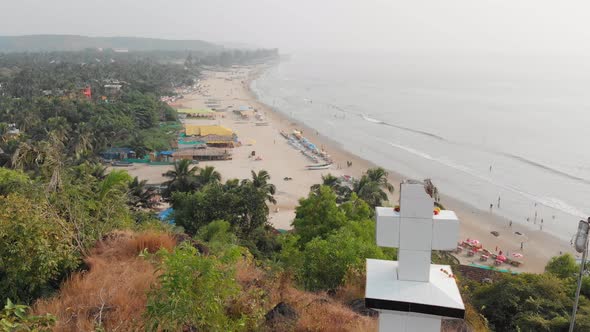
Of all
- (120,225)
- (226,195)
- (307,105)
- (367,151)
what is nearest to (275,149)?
(367,151)

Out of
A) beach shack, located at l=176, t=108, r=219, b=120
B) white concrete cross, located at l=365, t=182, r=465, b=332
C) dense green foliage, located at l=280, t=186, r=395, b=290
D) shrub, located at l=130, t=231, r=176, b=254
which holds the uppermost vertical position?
white concrete cross, located at l=365, t=182, r=465, b=332

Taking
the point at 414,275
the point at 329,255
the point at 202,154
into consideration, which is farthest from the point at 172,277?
the point at 202,154

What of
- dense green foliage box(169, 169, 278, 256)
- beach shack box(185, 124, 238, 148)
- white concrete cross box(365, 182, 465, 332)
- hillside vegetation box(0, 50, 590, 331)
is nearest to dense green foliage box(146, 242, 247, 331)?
hillside vegetation box(0, 50, 590, 331)

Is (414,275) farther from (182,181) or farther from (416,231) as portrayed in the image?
(182,181)

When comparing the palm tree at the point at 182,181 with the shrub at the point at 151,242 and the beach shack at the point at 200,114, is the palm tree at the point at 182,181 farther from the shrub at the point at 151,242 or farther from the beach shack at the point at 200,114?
the beach shack at the point at 200,114

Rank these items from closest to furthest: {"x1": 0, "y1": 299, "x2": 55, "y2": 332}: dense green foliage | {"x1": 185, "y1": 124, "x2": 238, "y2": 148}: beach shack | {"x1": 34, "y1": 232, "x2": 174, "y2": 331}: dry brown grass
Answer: {"x1": 0, "y1": 299, "x2": 55, "y2": 332}: dense green foliage < {"x1": 34, "y1": 232, "x2": 174, "y2": 331}: dry brown grass < {"x1": 185, "y1": 124, "x2": 238, "y2": 148}: beach shack

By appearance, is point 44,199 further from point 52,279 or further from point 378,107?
point 378,107

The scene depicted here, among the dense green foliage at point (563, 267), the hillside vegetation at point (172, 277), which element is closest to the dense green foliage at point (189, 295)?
the hillside vegetation at point (172, 277)

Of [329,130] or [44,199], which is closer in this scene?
[44,199]

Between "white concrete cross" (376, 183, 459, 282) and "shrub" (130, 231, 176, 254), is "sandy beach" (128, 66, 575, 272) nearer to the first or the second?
"shrub" (130, 231, 176, 254)
